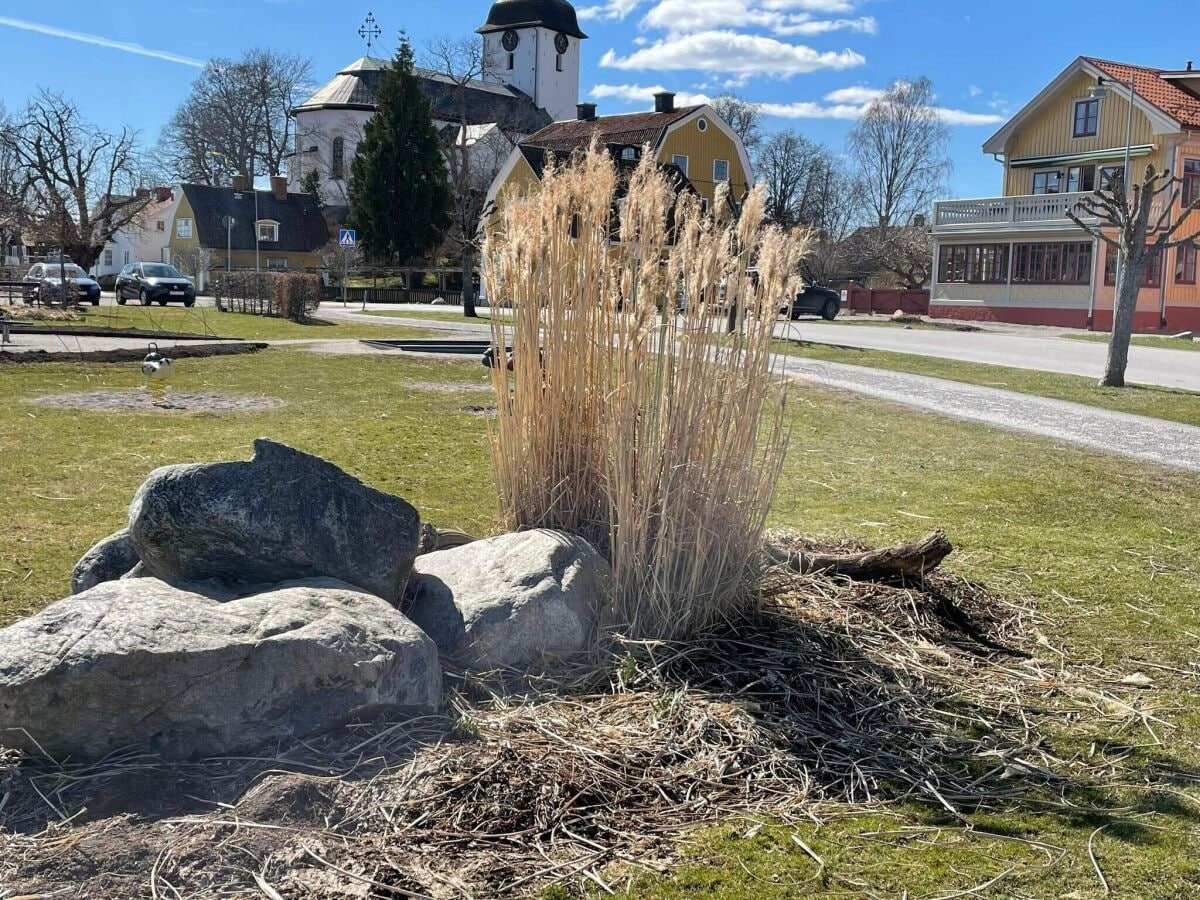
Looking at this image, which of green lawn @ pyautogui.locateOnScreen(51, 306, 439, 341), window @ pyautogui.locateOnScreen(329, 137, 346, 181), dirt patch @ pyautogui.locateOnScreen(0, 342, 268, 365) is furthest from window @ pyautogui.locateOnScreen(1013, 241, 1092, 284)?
window @ pyautogui.locateOnScreen(329, 137, 346, 181)

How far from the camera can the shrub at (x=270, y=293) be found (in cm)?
3195

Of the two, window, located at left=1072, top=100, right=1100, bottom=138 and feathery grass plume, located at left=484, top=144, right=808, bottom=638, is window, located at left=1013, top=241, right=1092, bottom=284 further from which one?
feathery grass plume, located at left=484, top=144, right=808, bottom=638

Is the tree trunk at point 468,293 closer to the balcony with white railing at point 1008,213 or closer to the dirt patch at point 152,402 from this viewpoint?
the balcony with white railing at point 1008,213

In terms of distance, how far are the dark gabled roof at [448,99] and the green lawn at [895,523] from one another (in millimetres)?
67227

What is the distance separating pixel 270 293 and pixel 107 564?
3165cm

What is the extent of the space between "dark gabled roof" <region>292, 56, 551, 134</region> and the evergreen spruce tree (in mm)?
17242

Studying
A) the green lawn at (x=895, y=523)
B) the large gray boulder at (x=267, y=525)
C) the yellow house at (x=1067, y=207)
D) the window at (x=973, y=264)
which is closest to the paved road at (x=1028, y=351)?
the green lawn at (x=895, y=523)

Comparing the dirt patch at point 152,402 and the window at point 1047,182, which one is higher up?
the window at point 1047,182

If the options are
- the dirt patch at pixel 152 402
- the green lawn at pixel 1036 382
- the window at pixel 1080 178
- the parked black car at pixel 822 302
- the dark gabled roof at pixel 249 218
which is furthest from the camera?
the dark gabled roof at pixel 249 218

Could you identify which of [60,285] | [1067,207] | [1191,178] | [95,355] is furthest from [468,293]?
[1191,178]

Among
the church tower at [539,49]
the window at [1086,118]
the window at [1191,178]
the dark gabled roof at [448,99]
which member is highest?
the church tower at [539,49]

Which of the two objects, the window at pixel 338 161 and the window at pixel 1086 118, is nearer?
the window at pixel 1086 118

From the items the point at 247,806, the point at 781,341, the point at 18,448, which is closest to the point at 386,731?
the point at 247,806

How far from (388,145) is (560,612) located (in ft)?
187
